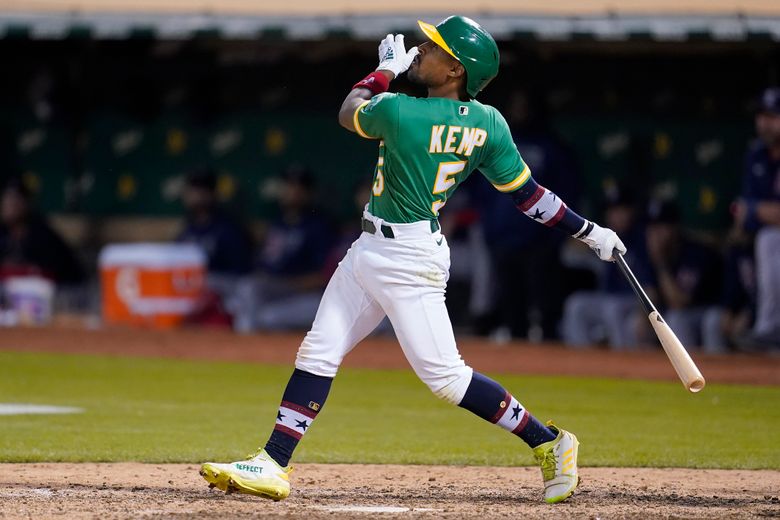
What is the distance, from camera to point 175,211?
1533cm

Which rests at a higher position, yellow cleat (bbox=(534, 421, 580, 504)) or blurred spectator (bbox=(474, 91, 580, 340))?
blurred spectator (bbox=(474, 91, 580, 340))

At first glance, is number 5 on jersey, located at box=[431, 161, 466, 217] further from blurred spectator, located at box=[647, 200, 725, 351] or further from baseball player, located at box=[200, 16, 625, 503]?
blurred spectator, located at box=[647, 200, 725, 351]

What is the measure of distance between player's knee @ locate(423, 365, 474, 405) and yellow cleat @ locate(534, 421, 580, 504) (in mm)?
427

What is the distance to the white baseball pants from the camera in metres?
5.23

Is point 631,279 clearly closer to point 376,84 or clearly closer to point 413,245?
point 413,245

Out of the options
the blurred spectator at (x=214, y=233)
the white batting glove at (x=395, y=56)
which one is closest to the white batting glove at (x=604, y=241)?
the white batting glove at (x=395, y=56)

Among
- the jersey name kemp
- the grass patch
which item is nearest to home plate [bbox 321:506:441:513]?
the jersey name kemp

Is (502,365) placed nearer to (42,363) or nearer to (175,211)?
(42,363)

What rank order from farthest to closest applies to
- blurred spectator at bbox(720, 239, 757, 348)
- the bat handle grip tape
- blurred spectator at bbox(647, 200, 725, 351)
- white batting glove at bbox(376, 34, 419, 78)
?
blurred spectator at bbox(647, 200, 725, 351) < blurred spectator at bbox(720, 239, 757, 348) < the bat handle grip tape < white batting glove at bbox(376, 34, 419, 78)

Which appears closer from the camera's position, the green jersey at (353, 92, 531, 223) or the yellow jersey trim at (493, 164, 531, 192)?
the green jersey at (353, 92, 531, 223)

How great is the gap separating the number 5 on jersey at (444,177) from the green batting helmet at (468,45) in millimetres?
318

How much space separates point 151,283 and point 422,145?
8.96m

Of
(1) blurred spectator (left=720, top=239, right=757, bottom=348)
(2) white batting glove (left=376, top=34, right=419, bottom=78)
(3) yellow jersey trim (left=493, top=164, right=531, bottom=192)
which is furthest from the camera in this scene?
(1) blurred spectator (left=720, top=239, right=757, bottom=348)

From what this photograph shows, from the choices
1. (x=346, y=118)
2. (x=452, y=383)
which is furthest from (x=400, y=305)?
(x=346, y=118)
